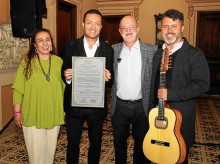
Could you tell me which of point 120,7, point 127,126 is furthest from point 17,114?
point 120,7

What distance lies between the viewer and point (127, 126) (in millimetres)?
2316

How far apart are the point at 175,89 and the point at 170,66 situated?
20 centimetres

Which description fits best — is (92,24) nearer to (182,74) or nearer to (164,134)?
(182,74)

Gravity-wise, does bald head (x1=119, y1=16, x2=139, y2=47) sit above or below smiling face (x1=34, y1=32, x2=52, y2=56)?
above

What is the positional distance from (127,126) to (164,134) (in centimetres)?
56

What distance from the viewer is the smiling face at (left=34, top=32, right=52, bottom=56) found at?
2047 millimetres

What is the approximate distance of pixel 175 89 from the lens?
5.86 ft

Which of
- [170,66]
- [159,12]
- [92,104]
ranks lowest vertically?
[92,104]

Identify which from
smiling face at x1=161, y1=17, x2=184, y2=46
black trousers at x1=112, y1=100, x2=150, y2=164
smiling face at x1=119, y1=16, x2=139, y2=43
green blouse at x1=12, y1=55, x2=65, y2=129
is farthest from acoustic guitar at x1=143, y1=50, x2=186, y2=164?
green blouse at x1=12, y1=55, x2=65, y2=129

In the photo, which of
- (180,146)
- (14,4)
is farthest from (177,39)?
(14,4)

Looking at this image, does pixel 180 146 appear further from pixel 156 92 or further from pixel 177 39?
pixel 177 39

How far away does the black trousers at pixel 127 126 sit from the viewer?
7.22 feet

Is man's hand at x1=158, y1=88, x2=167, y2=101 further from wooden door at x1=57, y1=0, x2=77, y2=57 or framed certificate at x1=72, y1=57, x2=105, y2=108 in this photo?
wooden door at x1=57, y1=0, x2=77, y2=57

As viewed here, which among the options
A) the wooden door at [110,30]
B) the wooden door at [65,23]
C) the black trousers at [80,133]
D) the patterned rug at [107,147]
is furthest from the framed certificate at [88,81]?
the wooden door at [110,30]
